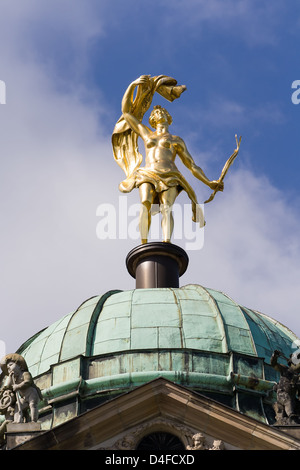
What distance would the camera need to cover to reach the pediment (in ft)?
104

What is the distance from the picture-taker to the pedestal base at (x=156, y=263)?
1831 inches

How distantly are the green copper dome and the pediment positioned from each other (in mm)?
6812

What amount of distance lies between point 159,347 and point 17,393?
297 inches

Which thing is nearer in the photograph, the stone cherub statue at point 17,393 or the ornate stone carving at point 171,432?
the ornate stone carving at point 171,432

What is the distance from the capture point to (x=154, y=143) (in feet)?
163

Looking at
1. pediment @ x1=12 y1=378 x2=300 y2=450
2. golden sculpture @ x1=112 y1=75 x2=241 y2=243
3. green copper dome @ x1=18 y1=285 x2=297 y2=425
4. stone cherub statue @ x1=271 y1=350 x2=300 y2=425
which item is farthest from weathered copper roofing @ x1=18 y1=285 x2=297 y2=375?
pediment @ x1=12 y1=378 x2=300 y2=450

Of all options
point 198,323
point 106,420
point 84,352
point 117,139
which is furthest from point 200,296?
point 106,420

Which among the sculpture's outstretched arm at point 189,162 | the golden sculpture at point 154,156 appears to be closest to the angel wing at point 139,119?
the golden sculpture at point 154,156

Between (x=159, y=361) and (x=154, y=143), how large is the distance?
474 inches

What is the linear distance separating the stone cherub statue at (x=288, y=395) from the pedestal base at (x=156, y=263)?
12.8 meters

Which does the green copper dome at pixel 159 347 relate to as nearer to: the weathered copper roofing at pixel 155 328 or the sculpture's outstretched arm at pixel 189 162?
the weathered copper roofing at pixel 155 328

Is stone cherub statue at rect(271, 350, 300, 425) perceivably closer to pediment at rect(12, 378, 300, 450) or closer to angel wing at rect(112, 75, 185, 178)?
pediment at rect(12, 378, 300, 450)

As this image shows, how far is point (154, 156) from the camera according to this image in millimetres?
49562

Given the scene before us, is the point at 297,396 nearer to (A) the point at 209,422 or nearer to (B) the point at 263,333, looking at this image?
(A) the point at 209,422
